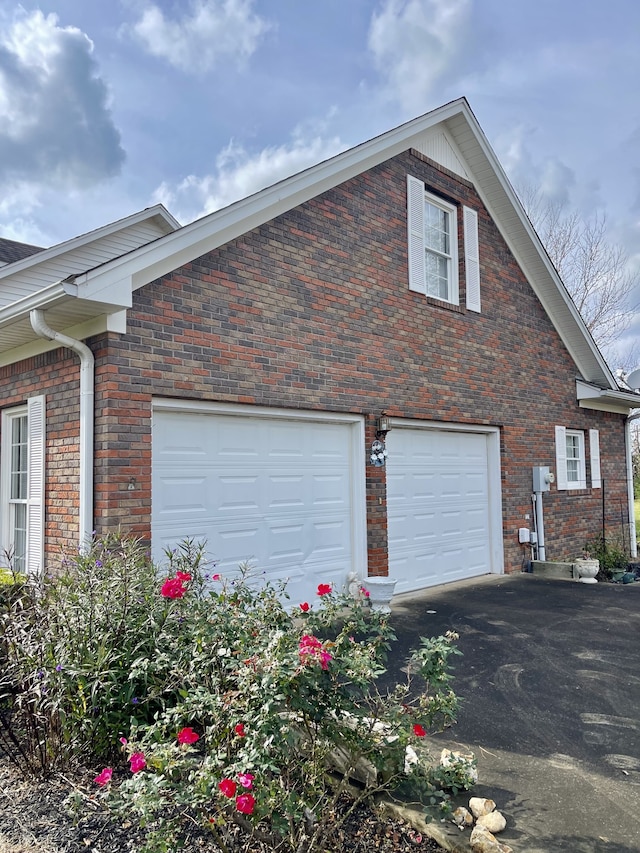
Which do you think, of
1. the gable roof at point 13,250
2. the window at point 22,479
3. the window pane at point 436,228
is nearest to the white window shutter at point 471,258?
the window pane at point 436,228

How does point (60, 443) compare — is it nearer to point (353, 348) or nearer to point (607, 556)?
point (353, 348)

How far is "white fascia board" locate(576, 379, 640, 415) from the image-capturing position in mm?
11500

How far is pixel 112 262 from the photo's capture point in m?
5.12

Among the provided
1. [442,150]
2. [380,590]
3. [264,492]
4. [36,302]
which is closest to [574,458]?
[442,150]

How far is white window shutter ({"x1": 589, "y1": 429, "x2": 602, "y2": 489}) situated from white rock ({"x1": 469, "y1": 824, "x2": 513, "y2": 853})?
408 inches

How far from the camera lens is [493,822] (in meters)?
2.73

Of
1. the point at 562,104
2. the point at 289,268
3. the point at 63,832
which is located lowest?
the point at 63,832

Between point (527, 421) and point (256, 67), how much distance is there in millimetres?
7185

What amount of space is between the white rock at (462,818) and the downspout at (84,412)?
362 centimetres

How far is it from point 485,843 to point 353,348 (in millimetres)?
5739

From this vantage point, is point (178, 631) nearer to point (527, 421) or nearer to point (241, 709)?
point (241, 709)

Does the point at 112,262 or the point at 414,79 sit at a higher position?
the point at 414,79


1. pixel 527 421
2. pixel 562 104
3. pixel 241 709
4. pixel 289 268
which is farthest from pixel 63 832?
pixel 562 104

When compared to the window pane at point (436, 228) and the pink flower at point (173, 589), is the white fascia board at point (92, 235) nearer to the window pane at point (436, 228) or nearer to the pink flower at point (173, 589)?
the window pane at point (436, 228)
